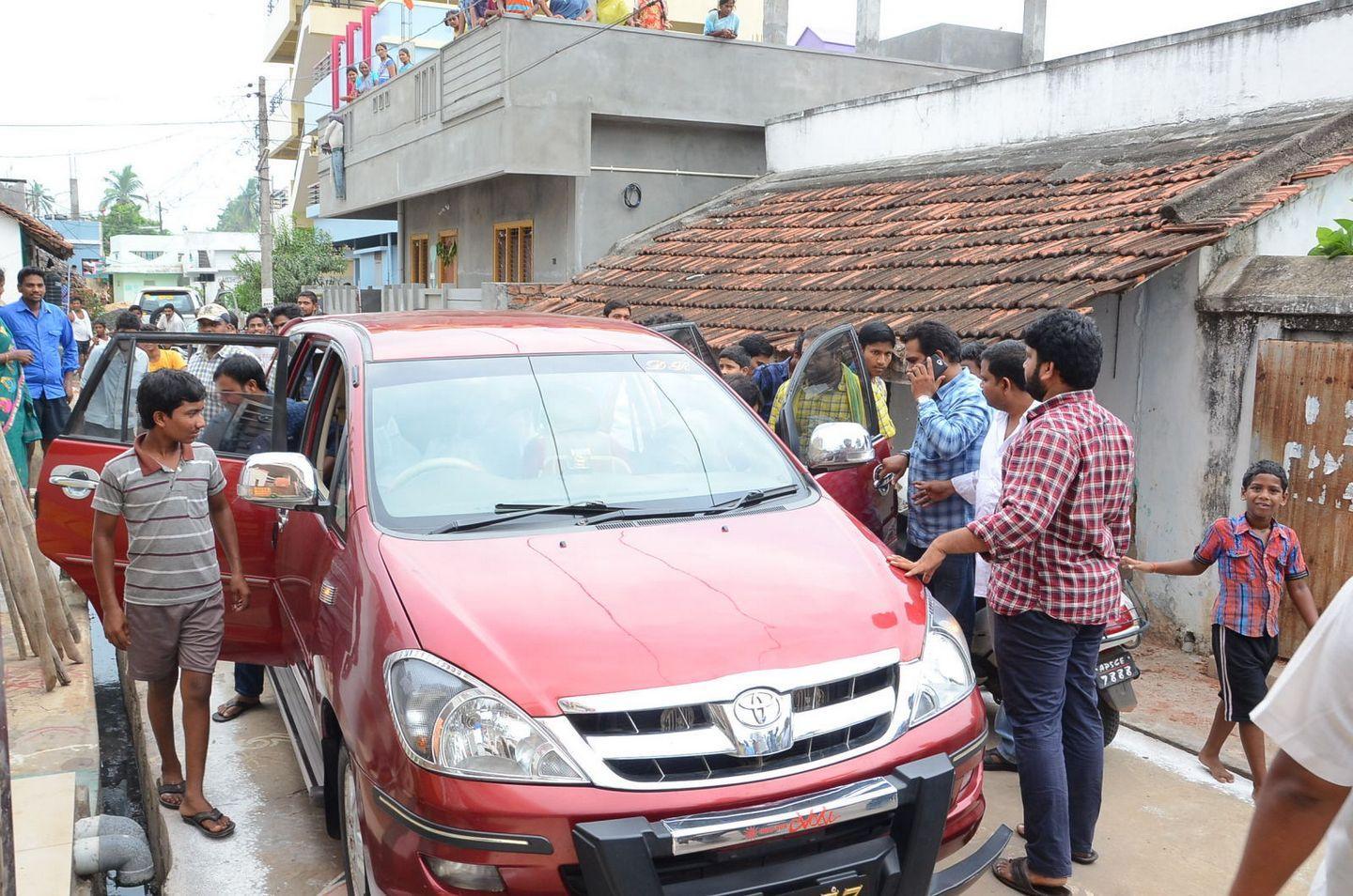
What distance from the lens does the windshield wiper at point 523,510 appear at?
348cm

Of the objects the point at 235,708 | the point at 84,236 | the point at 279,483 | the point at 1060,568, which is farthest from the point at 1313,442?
the point at 84,236

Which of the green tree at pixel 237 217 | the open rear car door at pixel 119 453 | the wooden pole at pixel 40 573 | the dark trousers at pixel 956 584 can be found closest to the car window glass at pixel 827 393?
the dark trousers at pixel 956 584

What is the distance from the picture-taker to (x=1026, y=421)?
385 centimetres

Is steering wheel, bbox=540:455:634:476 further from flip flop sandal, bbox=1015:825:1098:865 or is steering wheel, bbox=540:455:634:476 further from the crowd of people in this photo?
flip flop sandal, bbox=1015:825:1098:865

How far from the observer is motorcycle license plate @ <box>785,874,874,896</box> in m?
2.76

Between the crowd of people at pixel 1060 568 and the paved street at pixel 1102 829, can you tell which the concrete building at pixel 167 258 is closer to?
the paved street at pixel 1102 829

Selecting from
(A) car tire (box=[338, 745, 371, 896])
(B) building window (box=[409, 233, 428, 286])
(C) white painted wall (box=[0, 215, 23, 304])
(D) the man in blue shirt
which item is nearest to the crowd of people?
(A) car tire (box=[338, 745, 371, 896])

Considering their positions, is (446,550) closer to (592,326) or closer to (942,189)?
(592,326)

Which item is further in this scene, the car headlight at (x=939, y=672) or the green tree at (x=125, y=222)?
the green tree at (x=125, y=222)

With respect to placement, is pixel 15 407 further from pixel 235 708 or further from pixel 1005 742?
pixel 1005 742

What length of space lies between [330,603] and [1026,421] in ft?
7.71

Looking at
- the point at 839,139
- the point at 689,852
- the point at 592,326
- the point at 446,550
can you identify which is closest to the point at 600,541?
the point at 446,550

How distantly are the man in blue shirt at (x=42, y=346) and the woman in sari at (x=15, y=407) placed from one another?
0.17 m

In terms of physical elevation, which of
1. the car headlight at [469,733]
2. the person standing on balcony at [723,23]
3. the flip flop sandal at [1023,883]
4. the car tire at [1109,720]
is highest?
the person standing on balcony at [723,23]
